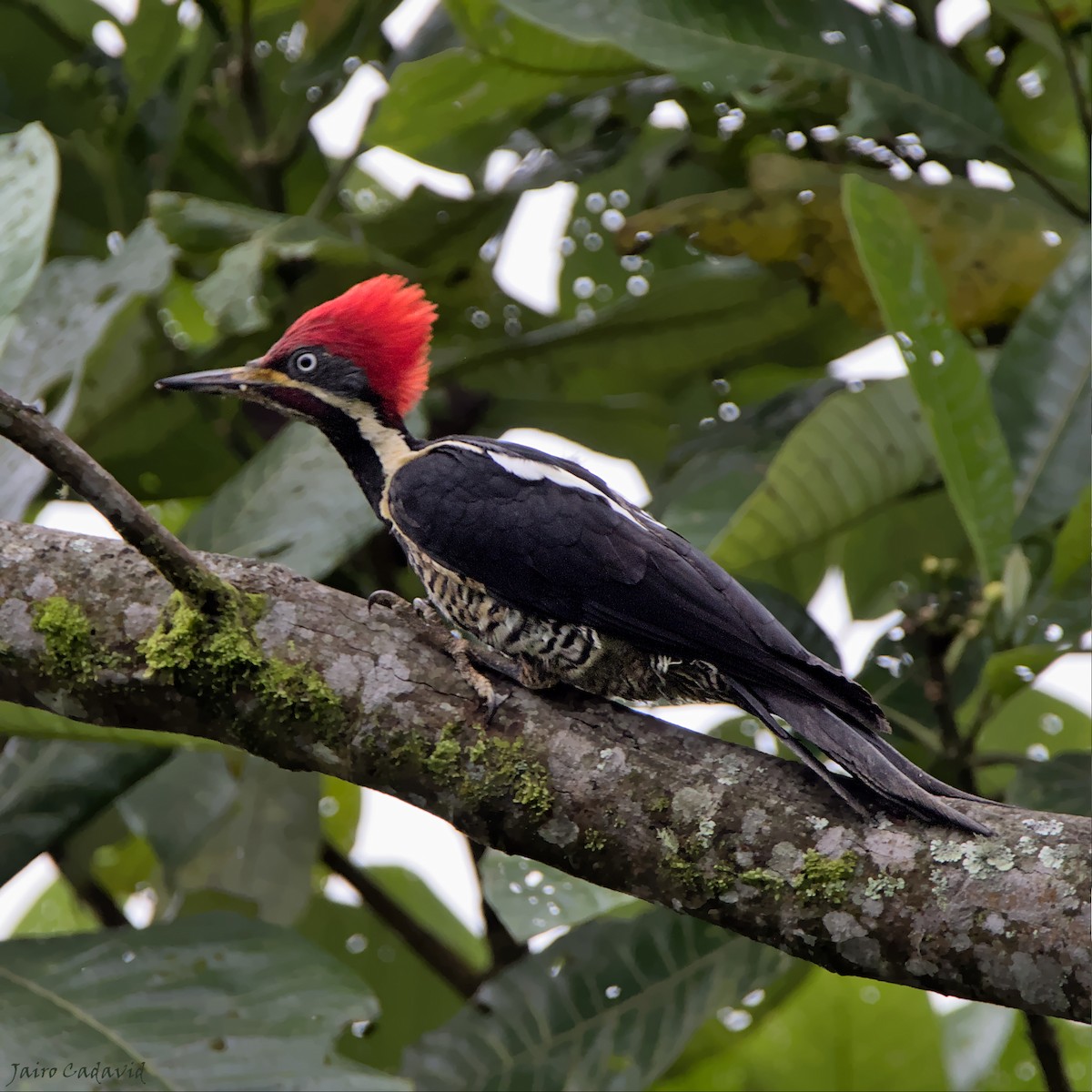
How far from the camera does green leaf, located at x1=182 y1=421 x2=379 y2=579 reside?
8.55 ft

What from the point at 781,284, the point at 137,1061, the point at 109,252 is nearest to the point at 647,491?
the point at 781,284

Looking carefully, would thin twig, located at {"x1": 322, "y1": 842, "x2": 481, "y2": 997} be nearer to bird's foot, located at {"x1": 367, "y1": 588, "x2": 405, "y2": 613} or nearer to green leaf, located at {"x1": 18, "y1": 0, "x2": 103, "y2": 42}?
bird's foot, located at {"x1": 367, "y1": 588, "x2": 405, "y2": 613}

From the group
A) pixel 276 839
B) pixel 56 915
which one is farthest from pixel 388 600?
pixel 56 915

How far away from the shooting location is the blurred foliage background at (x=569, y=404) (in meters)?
2.47

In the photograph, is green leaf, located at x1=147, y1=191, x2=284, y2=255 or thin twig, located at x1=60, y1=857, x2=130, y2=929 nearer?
green leaf, located at x1=147, y1=191, x2=284, y2=255

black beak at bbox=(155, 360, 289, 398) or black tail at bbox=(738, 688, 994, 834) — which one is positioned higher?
black beak at bbox=(155, 360, 289, 398)

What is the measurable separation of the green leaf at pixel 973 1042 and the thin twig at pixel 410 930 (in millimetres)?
1007

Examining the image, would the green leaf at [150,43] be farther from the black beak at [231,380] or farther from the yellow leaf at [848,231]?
the yellow leaf at [848,231]

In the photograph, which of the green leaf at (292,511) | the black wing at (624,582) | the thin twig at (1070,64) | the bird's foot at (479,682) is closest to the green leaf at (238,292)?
the green leaf at (292,511)

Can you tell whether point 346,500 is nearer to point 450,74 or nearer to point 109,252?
point 450,74

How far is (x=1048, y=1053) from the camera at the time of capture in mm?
2475

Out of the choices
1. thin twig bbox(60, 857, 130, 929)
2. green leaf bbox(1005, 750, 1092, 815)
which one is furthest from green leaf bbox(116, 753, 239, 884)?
green leaf bbox(1005, 750, 1092, 815)

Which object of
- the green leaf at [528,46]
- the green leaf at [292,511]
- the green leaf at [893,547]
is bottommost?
the green leaf at [893,547]

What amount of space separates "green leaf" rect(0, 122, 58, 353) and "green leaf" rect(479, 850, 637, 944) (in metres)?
1.30
